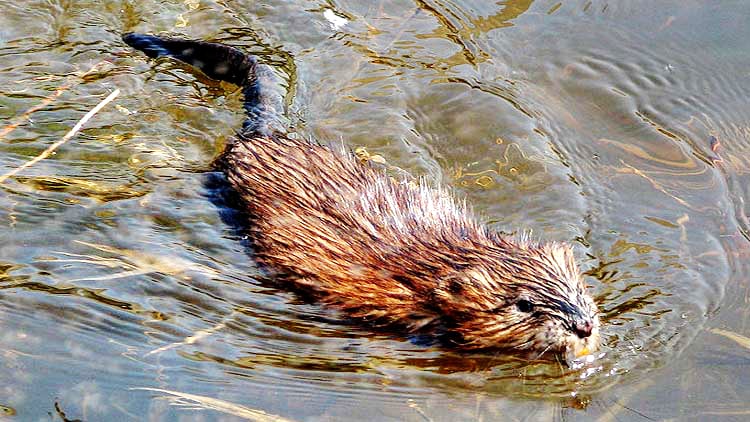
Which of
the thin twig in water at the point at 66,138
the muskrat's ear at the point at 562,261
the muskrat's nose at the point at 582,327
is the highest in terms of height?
the muskrat's ear at the point at 562,261

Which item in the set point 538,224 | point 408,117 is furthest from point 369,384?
point 408,117

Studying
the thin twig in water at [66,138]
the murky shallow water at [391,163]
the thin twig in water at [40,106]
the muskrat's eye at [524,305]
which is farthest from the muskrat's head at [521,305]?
the thin twig in water at [40,106]

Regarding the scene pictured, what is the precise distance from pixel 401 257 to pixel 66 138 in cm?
220

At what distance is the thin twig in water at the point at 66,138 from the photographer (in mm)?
5231

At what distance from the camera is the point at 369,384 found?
13.5ft

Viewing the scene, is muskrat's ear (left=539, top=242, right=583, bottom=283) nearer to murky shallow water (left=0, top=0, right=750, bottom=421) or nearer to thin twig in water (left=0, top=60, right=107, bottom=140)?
murky shallow water (left=0, top=0, right=750, bottom=421)

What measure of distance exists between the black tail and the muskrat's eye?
2042mm

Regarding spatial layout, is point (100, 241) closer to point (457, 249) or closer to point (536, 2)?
A: point (457, 249)

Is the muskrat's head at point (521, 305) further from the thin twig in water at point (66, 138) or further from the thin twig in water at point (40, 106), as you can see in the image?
the thin twig in water at point (40, 106)

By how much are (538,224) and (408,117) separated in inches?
49.6

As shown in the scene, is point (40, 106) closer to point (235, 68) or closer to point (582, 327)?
point (235, 68)

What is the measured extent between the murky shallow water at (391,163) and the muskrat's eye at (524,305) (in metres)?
0.26

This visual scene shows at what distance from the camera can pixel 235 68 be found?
6.21m

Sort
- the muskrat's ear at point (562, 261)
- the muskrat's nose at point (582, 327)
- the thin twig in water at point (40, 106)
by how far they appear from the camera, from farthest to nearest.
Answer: the thin twig in water at point (40, 106), the muskrat's ear at point (562, 261), the muskrat's nose at point (582, 327)
